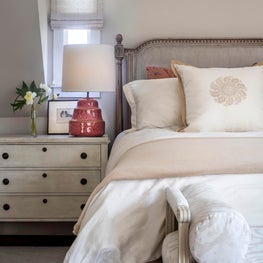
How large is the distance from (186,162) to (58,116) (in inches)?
67.0

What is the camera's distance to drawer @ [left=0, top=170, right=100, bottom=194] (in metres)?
2.59

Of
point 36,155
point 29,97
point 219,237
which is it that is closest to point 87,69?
point 29,97

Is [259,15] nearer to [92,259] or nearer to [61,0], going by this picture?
[61,0]

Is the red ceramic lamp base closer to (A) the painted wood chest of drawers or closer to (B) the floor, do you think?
(A) the painted wood chest of drawers

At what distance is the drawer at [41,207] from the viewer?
2.61 meters

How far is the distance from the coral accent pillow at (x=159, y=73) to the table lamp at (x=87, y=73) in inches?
13.4

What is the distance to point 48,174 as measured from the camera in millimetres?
2590

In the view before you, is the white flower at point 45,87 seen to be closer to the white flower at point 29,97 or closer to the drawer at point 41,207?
the white flower at point 29,97

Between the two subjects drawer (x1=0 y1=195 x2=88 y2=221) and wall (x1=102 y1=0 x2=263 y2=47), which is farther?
wall (x1=102 y1=0 x2=263 y2=47)

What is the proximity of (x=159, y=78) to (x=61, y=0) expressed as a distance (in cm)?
100

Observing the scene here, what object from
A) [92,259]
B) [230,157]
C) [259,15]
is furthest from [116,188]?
[259,15]

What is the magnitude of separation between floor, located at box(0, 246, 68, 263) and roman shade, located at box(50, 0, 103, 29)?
5.49 ft

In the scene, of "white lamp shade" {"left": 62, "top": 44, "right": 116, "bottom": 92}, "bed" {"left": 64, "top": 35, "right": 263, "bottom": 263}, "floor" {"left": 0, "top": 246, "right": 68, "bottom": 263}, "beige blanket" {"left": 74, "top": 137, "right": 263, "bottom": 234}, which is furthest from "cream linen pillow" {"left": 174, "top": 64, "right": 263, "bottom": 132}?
"floor" {"left": 0, "top": 246, "right": 68, "bottom": 263}

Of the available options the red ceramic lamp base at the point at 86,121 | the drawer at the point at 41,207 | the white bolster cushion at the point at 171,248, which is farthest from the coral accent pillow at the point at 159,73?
the white bolster cushion at the point at 171,248
